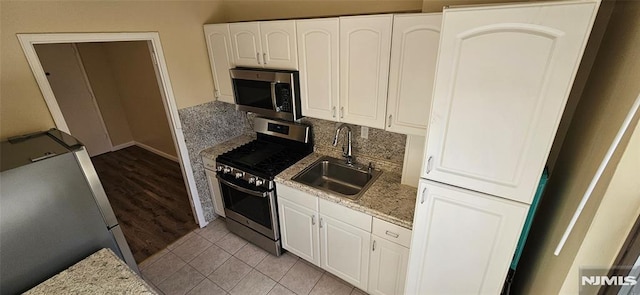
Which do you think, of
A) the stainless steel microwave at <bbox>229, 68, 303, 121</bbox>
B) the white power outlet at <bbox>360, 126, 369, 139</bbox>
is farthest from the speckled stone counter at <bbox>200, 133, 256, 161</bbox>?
the white power outlet at <bbox>360, 126, 369, 139</bbox>

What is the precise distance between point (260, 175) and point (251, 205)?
0.39m

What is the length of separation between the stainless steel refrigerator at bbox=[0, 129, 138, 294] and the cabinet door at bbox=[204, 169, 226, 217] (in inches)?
47.5

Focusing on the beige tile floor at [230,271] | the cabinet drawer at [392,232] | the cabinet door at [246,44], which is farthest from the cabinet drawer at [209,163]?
the cabinet drawer at [392,232]

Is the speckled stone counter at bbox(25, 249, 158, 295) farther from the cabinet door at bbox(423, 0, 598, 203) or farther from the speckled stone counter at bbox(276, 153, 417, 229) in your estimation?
the cabinet door at bbox(423, 0, 598, 203)

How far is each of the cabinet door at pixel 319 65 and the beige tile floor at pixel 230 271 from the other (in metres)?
1.38

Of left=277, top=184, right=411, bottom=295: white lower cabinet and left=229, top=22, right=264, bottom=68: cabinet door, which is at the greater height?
left=229, top=22, right=264, bottom=68: cabinet door

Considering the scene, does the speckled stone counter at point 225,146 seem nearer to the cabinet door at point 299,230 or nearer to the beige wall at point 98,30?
the beige wall at point 98,30

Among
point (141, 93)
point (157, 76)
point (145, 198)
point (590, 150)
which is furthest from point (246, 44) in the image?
point (141, 93)

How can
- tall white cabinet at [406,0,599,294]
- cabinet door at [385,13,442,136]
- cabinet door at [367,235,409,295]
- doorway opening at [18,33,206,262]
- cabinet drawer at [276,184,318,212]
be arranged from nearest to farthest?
tall white cabinet at [406,0,599,294], cabinet door at [385,13,442,136], cabinet door at [367,235,409,295], cabinet drawer at [276,184,318,212], doorway opening at [18,33,206,262]

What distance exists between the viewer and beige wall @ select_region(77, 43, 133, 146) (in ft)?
14.0

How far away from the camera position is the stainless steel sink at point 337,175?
89.2 inches

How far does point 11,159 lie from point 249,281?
1.72 meters

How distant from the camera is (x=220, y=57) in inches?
99.3

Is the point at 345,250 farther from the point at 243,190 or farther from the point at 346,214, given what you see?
the point at 243,190
